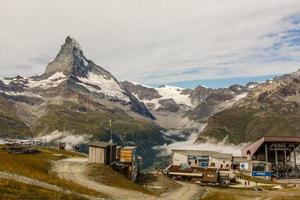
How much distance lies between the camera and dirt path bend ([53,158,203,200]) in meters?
75.7

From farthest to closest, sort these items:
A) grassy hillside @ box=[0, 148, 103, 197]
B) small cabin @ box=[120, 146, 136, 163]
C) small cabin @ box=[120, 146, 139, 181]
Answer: small cabin @ box=[120, 146, 136, 163] < small cabin @ box=[120, 146, 139, 181] < grassy hillside @ box=[0, 148, 103, 197]

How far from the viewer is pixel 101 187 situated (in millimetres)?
82125

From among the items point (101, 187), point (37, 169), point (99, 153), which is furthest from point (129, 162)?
point (101, 187)

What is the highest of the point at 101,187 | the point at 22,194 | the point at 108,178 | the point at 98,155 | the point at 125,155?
the point at 125,155

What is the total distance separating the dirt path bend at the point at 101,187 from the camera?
75744mm

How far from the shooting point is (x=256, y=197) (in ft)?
353

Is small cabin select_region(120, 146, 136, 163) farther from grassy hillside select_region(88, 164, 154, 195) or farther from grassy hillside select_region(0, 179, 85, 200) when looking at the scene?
grassy hillside select_region(0, 179, 85, 200)

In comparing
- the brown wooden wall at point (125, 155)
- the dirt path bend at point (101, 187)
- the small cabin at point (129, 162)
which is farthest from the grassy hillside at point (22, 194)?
the brown wooden wall at point (125, 155)

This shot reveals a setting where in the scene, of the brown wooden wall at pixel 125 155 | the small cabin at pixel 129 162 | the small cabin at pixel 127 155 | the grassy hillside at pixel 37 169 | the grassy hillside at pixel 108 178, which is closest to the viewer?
the grassy hillside at pixel 37 169

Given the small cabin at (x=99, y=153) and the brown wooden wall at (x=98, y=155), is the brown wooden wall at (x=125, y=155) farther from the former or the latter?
the brown wooden wall at (x=98, y=155)

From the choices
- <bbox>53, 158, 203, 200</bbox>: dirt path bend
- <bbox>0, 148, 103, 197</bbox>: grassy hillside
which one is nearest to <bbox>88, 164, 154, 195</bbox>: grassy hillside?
<bbox>53, 158, 203, 200</bbox>: dirt path bend

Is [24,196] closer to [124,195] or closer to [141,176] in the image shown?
[124,195]

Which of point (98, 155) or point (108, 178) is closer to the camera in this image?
point (108, 178)

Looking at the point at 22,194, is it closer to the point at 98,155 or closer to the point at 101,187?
the point at 101,187
